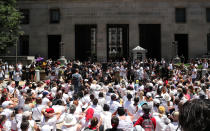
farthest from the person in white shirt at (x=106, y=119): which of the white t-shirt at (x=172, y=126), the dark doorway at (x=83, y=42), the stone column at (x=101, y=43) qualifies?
the dark doorway at (x=83, y=42)

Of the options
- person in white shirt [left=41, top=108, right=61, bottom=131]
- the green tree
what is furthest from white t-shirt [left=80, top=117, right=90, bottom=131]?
the green tree

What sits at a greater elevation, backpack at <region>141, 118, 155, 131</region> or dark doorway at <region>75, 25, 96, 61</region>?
dark doorway at <region>75, 25, 96, 61</region>

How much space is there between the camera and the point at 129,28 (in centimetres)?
3944

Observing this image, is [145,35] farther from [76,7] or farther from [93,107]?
[93,107]

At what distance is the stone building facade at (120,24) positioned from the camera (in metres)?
39.0

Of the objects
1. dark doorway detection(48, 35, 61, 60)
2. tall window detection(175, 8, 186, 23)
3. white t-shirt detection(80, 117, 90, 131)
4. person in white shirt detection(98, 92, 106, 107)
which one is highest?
tall window detection(175, 8, 186, 23)

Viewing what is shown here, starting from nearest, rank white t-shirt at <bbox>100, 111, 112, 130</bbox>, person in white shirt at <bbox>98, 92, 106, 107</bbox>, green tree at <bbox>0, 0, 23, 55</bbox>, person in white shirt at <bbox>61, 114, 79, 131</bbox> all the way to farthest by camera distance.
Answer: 1. person in white shirt at <bbox>61, 114, 79, 131</bbox>
2. white t-shirt at <bbox>100, 111, 112, 130</bbox>
3. person in white shirt at <bbox>98, 92, 106, 107</bbox>
4. green tree at <bbox>0, 0, 23, 55</bbox>

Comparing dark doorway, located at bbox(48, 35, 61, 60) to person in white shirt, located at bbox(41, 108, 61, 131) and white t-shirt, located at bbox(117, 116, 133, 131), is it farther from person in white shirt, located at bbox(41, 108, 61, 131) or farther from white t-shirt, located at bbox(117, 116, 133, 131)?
white t-shirt, located at bbox(117, 116, 133, 131)

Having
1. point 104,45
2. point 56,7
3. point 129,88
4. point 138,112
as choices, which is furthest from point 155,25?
point 138,112

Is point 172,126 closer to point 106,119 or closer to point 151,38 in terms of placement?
point 106,119

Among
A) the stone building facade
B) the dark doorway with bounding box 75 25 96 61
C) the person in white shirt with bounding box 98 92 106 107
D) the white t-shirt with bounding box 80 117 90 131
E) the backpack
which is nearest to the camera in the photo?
the backpack

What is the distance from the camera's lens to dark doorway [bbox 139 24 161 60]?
3969cm

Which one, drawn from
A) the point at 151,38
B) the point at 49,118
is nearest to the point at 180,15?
the point at 151,38

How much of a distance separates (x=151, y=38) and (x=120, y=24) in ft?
19.0
